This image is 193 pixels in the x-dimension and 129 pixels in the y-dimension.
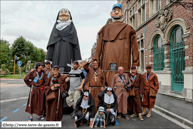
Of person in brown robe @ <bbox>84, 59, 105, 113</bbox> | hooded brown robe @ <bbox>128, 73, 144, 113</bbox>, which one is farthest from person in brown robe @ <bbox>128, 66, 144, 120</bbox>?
person in brown robe @ <bbox>84, 59, 105, 113</bbox>

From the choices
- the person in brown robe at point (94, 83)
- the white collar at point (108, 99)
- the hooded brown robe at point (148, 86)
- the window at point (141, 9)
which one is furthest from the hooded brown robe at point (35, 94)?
the window at point (141, 9)

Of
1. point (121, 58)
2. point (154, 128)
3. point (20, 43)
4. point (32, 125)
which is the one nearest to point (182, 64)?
point (121, 58)

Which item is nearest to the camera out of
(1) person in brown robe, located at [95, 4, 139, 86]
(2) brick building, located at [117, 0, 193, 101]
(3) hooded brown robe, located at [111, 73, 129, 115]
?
(3) hooded brown robe, located at [111, 73, 129, 115]

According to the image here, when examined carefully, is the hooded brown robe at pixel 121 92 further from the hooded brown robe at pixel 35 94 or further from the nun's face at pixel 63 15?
the nun's face at pixel 63 15

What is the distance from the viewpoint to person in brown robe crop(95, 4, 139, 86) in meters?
4.84

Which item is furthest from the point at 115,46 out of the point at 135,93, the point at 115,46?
the point at 135,93

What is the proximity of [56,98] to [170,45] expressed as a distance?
810 centimetres

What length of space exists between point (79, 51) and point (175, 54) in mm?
6334

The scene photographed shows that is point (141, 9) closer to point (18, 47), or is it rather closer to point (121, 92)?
point (121, 92)

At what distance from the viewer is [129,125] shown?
3826 mm

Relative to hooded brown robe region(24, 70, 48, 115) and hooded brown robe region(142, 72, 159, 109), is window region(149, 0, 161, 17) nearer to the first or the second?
hooded brown robe region(142, 72, 159, 109)

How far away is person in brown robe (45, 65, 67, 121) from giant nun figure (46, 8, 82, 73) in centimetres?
113

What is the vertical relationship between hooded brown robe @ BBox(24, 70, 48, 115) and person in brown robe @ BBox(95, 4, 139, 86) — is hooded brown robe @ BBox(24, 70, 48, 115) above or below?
below

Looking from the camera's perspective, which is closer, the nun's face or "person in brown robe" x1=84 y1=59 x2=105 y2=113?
"person in brown robe" x1=84 y1=59 x2=105 y2=113
